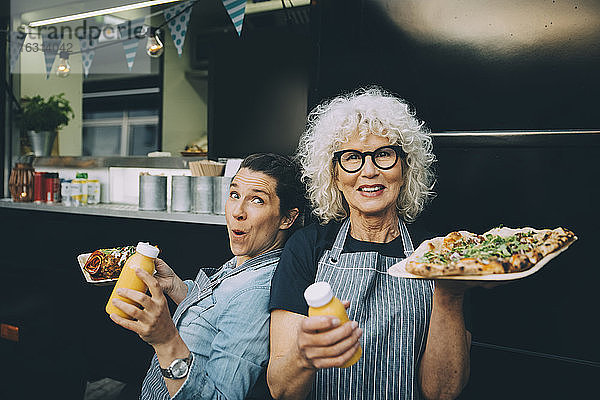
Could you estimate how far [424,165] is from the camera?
178 cm

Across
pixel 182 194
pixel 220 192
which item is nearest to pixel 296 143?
pixel 220 192

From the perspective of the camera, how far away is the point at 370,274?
1607mm

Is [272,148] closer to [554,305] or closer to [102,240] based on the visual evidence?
[102,240]

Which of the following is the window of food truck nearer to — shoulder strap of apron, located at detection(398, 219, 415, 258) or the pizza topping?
shoulder strap of apron, located at detection(398, 219, 415, 258)

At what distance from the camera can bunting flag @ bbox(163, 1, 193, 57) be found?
3.93 metres


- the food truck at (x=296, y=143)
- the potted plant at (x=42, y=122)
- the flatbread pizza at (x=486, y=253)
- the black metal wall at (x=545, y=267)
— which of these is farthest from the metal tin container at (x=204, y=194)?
the potted plant at (x=42, y=122)

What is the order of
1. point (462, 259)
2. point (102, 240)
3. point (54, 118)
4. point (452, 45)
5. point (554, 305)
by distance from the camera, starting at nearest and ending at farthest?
point (462, 259)
point (554, 305)
point (452, 45)
point (102, 240)
point (54, 118)

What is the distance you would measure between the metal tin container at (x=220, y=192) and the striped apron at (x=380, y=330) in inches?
50.5

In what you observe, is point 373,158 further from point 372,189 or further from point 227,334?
point 227,334

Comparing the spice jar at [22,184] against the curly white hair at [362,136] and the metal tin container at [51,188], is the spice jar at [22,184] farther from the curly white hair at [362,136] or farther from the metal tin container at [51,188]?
the curly white hair at [362,136]

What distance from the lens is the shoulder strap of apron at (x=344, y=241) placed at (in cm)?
168

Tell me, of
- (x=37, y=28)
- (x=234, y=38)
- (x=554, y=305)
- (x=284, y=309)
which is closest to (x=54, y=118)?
(x=37, y=28)

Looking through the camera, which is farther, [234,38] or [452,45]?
[234,38]

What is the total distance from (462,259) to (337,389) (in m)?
0.59
